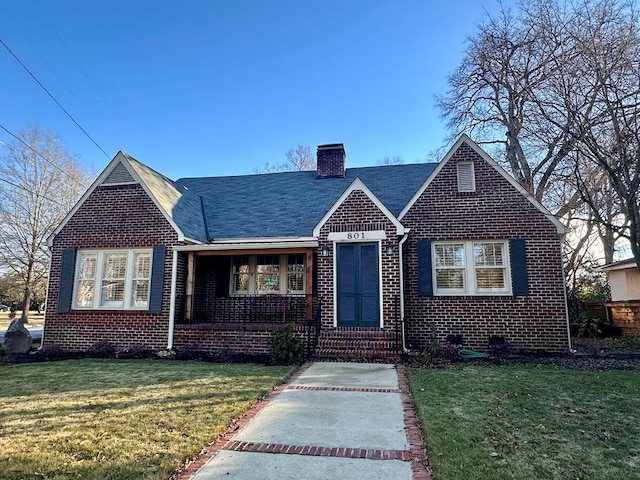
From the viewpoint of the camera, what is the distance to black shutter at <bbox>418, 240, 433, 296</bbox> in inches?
415

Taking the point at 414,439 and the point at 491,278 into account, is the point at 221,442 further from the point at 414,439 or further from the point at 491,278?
the point at 491,278

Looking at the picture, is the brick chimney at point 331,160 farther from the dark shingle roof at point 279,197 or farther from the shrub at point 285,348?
the shrub at point 285,348

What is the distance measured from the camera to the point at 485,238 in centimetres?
1066

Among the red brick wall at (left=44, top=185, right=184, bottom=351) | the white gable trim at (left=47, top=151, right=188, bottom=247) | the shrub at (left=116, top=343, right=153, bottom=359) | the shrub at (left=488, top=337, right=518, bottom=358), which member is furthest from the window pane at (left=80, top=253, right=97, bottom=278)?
the shrub at (left=488, top=337, right=518, bottom=358)

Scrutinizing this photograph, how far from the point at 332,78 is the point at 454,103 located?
25.9 ft

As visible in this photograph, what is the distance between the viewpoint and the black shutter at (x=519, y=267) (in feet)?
33.5

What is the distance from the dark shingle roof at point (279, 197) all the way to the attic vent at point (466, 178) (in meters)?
1.93

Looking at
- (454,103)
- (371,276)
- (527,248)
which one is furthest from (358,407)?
(454,103)

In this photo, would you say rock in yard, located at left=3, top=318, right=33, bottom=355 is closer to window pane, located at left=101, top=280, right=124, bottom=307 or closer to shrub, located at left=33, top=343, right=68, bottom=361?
shrub, located at left=33, top=343, right=68, bottom=361

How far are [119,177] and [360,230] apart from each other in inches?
283

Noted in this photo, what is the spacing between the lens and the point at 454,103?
63.8ft

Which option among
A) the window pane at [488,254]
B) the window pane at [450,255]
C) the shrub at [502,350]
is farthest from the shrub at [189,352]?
the window pane at [488,254]

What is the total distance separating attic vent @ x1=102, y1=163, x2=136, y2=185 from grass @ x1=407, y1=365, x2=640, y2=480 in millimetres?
9495

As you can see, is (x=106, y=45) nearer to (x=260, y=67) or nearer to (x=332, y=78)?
(x=260, y=67)
